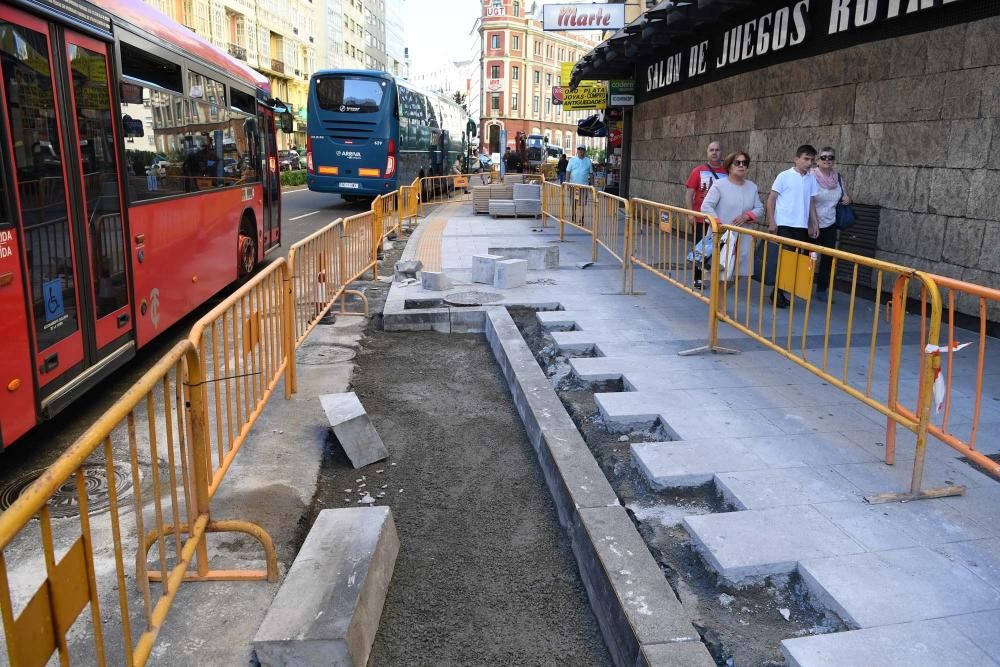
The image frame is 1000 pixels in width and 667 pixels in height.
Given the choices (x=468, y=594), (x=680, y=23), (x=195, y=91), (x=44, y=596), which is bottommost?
(x=468, y=594)

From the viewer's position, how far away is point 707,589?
3338mm

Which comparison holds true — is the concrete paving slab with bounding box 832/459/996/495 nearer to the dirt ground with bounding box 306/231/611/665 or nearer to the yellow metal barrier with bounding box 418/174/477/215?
the dirt ground with bounding box 306/231/611/665

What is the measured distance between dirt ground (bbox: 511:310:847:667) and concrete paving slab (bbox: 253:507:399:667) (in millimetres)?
1238

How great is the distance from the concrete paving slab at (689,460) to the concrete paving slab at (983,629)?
57.0 inches

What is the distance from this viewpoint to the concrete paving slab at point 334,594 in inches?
112

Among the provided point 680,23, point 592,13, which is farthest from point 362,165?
point 680,23

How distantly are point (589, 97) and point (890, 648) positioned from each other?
2132 cm

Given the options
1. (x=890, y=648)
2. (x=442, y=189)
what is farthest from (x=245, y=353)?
(x=442, y=189)

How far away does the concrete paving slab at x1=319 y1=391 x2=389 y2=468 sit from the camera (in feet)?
16.0

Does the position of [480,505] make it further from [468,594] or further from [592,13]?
[592,13]

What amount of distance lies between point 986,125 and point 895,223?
1428 millimetres

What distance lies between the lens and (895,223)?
8375 millimetres

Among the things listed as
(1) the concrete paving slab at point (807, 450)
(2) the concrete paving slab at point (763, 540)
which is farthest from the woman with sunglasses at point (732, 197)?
(2) the concrete paving slab at point (763, 540)

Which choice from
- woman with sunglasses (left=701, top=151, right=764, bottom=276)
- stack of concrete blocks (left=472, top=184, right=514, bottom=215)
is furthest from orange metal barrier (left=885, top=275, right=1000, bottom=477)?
stack of concrete blocks (left=472, top=184, right=514, bottom=215)
